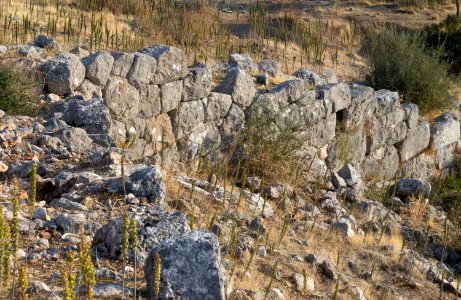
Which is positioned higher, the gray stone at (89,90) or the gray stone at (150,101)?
the gray stone at (89,90)

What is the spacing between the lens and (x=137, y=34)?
44.5ft

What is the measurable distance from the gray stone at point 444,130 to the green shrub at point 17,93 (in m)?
7.93

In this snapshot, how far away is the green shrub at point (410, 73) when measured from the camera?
1359 cm

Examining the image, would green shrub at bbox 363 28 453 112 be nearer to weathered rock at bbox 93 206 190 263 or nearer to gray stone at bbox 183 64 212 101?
gray stone at bbox 183 64 212 101

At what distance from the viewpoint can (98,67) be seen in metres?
8.88

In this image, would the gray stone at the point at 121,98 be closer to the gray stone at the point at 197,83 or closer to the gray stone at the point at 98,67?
the gray stone at the point at 98,67

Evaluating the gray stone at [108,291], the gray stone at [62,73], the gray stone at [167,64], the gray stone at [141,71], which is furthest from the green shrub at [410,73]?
the gray stone at [108,291]

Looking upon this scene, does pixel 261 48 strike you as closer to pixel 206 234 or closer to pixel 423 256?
pixel 423 256

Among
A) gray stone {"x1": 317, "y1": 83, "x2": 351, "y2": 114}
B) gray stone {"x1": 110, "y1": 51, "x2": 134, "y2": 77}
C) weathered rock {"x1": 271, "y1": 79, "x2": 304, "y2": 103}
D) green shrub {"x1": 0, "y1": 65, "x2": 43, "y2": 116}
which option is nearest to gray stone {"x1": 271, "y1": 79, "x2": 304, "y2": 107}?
weathered rock {"x1": 271, "y1": 79, "x2": 304, "y2": 103}

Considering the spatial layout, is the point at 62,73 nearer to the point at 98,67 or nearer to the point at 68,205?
the point at 98,67

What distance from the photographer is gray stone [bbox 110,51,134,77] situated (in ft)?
30.0

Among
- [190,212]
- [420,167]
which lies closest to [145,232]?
[190,212]

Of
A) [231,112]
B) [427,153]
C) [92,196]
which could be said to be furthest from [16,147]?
[427,153]

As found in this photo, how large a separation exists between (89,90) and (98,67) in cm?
28
